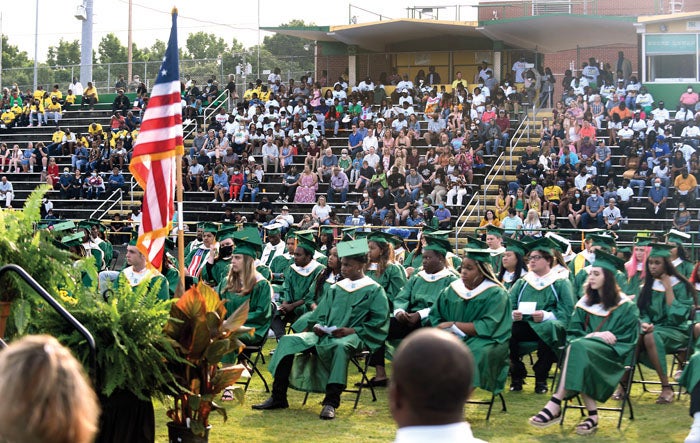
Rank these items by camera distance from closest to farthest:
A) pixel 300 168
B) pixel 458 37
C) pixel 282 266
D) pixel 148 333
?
1. pixel 148 333
2. pixel 282 266
3. pixel 300 168
4. pixel 458 37

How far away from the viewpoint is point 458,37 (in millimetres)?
36562

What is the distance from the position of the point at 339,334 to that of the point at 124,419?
11.6ft

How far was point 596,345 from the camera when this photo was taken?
9.59 metres

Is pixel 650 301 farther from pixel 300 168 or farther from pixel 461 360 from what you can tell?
pixel 300 168

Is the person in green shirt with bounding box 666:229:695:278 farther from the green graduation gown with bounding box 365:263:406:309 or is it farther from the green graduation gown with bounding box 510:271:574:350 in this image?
the green graduation gown with bounding box 365:263:406:309

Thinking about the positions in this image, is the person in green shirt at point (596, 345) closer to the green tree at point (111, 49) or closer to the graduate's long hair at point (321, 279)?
the graduate's long hair at point (321, 279)

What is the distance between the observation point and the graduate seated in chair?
10430 mm

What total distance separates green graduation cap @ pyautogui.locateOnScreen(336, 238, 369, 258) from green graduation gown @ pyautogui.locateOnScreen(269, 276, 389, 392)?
281 millimetres

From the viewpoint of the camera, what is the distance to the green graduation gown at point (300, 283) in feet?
44.5

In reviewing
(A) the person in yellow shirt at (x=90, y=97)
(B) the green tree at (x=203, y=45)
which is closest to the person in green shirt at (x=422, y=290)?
(A) the person in yellow shirt at (x=90, y=97)

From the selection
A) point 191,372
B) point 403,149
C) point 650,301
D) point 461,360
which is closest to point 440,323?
point 650,301

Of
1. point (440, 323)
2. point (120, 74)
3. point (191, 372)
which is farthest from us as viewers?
point (120, 74)

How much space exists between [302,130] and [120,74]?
14.5 meters

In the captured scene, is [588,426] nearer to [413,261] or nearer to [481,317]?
[481,317]
